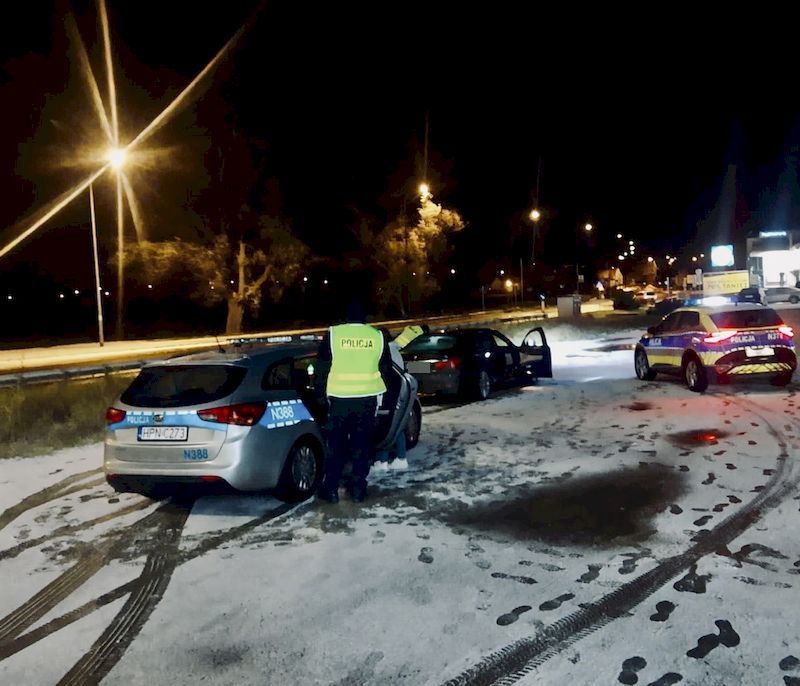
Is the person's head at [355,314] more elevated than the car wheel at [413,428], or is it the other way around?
the person's head at [355,314]

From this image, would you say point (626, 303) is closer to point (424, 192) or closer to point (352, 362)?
point (424, 192)

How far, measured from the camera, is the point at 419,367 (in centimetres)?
1352

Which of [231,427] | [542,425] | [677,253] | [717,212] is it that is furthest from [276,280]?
[677,253]

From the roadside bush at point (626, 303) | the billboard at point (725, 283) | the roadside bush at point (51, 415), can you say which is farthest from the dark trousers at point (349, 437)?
the roadside bush at point (626, 303)

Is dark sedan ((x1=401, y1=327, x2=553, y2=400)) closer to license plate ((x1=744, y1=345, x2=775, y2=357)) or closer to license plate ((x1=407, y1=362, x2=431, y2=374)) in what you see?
license plate ((x1=407, y1=362, x2=431, y2=374))

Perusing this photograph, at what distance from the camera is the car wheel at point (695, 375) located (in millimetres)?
13648

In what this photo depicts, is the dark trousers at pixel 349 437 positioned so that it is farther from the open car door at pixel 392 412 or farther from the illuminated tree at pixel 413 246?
the illuminated tree at pixel 413 246

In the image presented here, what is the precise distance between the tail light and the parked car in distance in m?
38.7

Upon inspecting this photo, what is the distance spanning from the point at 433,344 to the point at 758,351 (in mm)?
5418

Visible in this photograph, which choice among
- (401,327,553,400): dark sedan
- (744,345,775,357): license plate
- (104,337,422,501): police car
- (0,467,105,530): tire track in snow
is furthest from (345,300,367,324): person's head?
(744,345,775,357): license plate

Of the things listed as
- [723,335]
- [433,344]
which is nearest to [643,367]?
[723,335]

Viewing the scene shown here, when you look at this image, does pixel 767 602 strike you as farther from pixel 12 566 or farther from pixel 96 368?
pixel 96 368

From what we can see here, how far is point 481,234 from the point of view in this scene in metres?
70.9

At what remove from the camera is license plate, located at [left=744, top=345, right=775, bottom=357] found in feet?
43.3
